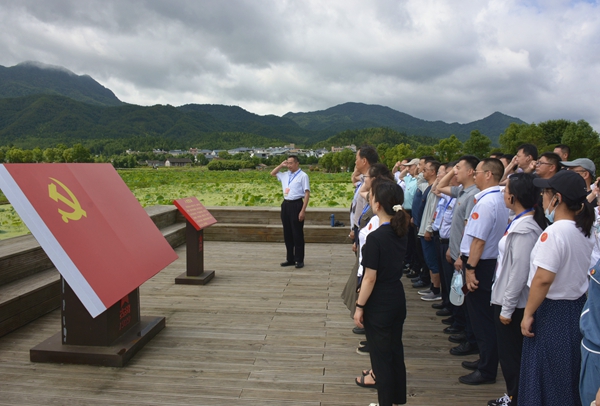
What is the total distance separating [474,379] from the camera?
2807mm

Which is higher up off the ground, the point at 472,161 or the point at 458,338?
the point at 472,161

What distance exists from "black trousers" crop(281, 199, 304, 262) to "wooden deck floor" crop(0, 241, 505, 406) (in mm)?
1047

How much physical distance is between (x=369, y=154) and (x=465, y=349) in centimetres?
199

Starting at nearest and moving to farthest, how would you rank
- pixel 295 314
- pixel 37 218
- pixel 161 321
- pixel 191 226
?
pixel 37 218 → pixel 161 321 → pixel 295 314 → pixel 191 226

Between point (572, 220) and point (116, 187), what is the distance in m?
3.66

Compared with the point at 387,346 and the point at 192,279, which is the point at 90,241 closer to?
the point at 387,346

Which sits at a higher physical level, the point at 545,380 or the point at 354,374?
the point at 545,380

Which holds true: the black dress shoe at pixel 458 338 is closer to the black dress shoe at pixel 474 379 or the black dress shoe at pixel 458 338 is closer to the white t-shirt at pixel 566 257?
the black dress shoe at pixel 474 379

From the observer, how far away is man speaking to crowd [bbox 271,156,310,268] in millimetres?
5863

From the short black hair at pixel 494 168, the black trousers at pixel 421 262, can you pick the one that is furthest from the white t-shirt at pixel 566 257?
the black trousers at pixel 421 262

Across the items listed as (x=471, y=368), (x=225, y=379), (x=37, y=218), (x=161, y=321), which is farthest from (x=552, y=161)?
(x=37, y=218)

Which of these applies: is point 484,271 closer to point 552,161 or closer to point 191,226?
point 552,161

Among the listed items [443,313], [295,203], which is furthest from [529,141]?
[443,313]

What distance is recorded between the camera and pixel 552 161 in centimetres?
383
